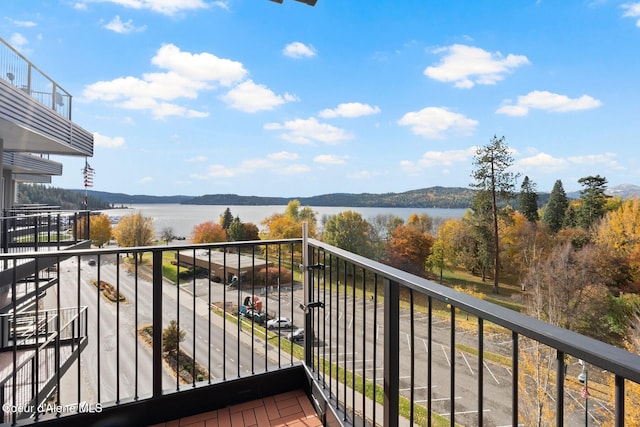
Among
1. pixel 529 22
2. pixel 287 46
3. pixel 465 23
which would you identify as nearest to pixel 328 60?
pixel 287 46

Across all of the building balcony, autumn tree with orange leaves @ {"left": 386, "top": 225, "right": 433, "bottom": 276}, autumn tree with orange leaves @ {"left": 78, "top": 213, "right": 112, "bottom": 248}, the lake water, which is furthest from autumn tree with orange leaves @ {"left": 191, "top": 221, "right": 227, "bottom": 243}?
the building balcony

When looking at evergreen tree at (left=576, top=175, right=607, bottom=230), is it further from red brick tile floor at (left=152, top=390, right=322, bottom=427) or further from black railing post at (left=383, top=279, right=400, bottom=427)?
black railing post at (left=383, top=279, right=400, bottom=427)

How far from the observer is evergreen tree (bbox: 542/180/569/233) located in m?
23.2

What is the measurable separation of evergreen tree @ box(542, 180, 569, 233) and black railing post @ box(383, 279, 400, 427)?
26.9 meters

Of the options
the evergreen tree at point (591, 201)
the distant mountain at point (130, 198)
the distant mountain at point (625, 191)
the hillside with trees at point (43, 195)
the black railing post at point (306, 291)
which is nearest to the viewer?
the black railing post at point (306, 291)

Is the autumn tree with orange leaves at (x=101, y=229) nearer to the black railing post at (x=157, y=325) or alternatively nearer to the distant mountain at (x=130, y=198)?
the distant mountain at (x=130, y=198)

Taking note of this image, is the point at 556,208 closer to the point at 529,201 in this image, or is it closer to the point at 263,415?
the point at 529,201

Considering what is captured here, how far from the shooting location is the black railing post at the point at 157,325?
1.87 m

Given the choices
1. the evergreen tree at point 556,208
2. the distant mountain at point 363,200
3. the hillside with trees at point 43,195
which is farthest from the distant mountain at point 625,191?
the hillside with trees at point 43,195

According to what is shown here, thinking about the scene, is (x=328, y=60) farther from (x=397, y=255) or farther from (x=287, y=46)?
(x=397, y=255)

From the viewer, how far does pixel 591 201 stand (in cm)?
2156

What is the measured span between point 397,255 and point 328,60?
15.9 meters

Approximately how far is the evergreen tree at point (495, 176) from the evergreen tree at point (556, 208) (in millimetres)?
6564

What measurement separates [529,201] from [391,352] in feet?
86.9
